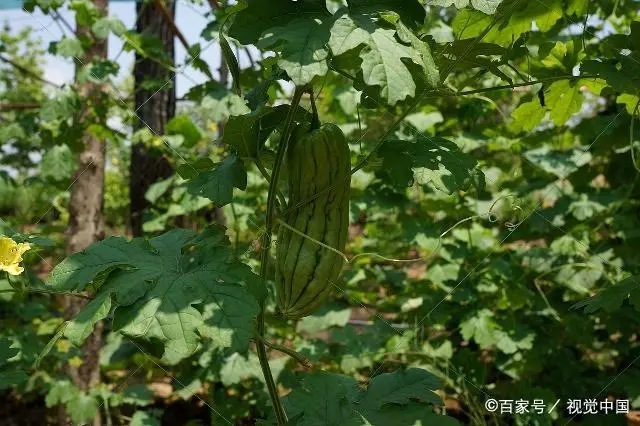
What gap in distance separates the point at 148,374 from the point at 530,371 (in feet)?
5.64

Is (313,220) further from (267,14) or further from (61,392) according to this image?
(61,392)

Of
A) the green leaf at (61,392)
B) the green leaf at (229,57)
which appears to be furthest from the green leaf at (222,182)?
the green leaf at (61,392)

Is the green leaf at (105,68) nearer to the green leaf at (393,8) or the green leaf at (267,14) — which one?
the green leaf at (267,14)

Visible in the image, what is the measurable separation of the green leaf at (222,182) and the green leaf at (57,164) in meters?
1.77

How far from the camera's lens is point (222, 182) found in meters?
1.16

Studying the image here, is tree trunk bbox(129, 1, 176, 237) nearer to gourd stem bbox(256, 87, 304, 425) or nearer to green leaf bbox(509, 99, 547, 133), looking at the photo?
green leaf bbox(509, 99, 547, 133)

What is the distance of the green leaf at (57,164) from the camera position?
2.78m

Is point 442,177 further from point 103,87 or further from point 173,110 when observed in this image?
point 173,110

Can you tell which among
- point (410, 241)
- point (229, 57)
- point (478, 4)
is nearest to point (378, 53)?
point (478, 4)

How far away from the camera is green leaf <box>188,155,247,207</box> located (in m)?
1.15

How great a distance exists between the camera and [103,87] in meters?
2.94

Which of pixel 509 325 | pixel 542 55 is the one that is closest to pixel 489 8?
pixel 542 55

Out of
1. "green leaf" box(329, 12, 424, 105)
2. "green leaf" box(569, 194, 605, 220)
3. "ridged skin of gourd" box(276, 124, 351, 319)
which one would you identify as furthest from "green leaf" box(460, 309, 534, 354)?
"green leaf" box(329, 12, 424, 105)

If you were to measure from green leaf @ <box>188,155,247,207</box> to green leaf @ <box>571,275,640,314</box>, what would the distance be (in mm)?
813
